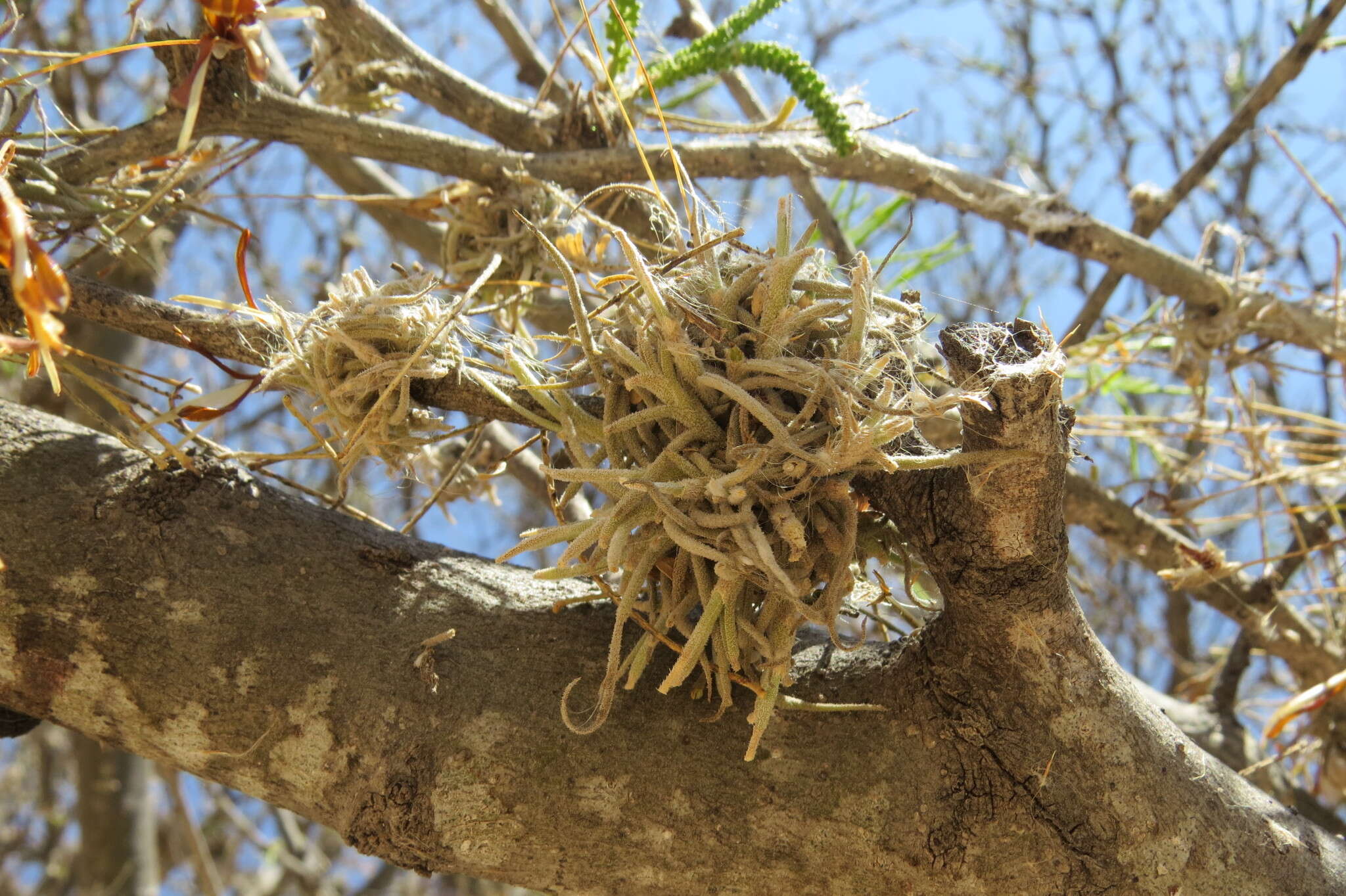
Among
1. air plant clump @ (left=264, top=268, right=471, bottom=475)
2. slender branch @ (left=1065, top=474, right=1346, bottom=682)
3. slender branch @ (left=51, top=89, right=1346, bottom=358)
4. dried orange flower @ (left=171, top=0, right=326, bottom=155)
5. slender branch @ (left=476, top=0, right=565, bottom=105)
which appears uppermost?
slender branch @ (left=476, top=0, right=565, bottom=105)

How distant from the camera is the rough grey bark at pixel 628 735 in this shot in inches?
23.7

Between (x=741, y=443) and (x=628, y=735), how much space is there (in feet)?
0.69

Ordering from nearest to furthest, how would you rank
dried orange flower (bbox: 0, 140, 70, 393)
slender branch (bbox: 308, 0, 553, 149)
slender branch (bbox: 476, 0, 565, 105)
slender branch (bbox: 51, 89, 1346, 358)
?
1. dried orange flower (bbox: 0, 140, 70, 393)
2. slender branch (bbox: 51, 89, 1346, 358)
3. slender branch (bbox: 308, 0, 553, 149)
4. slender branch (bbox: 476, 0, 565, 105)

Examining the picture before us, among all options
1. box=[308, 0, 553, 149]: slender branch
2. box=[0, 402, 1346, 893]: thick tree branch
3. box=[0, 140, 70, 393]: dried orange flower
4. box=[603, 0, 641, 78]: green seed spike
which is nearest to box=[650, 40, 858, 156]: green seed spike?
box=[603, 0, 641, 78]: green seed spike

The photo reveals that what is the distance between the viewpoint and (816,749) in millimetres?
623

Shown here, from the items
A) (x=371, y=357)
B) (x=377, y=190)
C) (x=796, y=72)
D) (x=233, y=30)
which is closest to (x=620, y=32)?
(x=796, y=72)

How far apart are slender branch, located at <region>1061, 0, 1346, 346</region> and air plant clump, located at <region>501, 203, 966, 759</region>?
66 cm

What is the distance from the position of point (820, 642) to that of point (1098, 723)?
18 cm

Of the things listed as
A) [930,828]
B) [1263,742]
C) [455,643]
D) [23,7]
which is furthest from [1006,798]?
[23,7]

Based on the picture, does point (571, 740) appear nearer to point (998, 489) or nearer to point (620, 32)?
point (998, 489)

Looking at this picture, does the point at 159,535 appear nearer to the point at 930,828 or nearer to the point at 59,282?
the point at 59,282

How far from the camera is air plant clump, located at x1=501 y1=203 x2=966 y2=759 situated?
510 mm

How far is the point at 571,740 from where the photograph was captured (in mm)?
617

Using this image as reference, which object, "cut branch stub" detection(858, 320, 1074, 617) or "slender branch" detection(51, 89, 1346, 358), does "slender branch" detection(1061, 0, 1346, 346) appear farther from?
"cut branch stub" detection(858, 320, 1074, 617)
